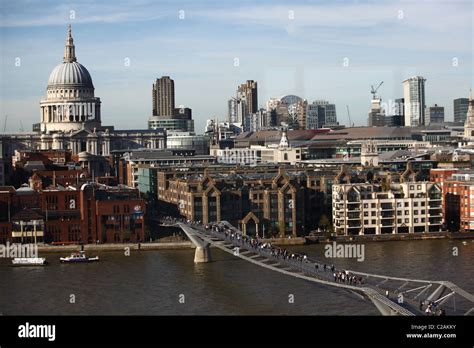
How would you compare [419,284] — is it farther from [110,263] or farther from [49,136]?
[49,136]

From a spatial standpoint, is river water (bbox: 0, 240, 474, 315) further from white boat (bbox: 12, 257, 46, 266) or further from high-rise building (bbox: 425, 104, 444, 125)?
high-rise building (bbox: 425, 104, 444, 125)

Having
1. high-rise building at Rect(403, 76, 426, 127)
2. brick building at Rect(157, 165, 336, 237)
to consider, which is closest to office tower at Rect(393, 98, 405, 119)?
high-rise building at Rect(403, 76, 426, 127)

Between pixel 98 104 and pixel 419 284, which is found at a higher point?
pixel 98 104

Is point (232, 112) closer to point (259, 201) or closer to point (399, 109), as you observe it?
point (399, 109)

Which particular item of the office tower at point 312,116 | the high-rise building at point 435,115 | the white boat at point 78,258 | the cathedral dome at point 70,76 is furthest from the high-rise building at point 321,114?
the white boat at point 78,258

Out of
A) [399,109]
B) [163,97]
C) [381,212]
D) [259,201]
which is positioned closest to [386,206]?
[381,212]

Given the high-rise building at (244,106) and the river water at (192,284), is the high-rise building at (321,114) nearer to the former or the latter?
the high-rise building at (244,106)
